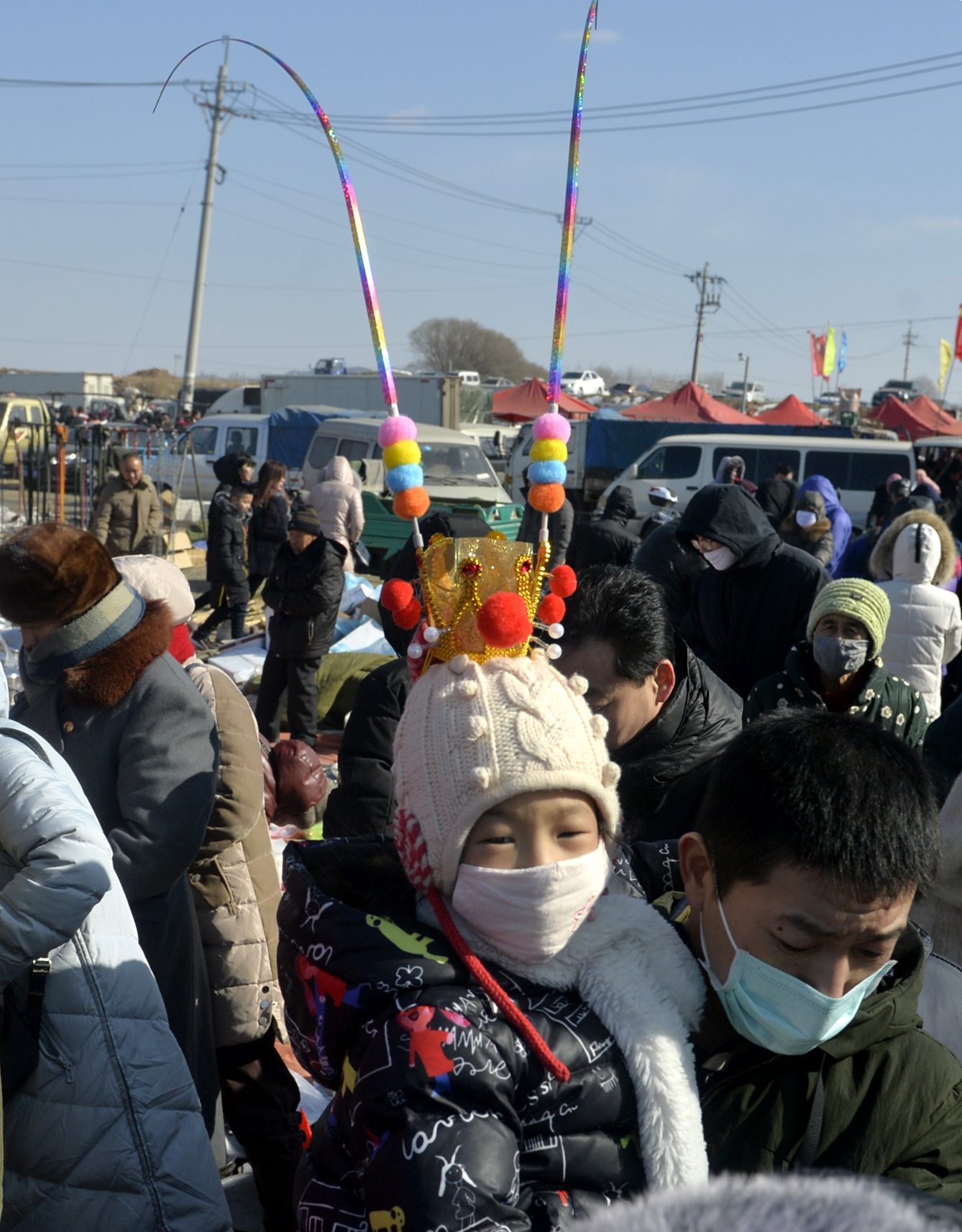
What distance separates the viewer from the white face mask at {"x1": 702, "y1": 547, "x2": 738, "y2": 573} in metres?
4.65

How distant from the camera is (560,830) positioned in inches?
58.2

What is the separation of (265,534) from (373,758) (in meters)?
7.51

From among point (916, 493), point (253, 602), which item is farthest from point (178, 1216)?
point (916, 493)

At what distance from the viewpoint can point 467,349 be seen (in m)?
81.9

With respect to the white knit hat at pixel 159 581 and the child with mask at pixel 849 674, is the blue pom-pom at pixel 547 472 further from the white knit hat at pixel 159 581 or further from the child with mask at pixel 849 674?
the child with mask at pixel 849 674

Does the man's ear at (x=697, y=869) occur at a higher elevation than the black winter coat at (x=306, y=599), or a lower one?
higher

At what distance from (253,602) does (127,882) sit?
8832 millimetres

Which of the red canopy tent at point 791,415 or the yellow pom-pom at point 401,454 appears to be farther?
the red canopy tent at point 791,415

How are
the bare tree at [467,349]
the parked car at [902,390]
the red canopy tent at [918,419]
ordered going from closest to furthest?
the red canopy tent at [918,419] < the parked car at [902,390] < the bare tree at [467,349]

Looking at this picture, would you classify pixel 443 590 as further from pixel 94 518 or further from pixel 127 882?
pixel 94 518

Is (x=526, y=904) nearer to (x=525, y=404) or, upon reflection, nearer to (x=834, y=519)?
(x=834, y=519)

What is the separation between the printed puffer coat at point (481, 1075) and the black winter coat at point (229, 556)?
27.8 feet

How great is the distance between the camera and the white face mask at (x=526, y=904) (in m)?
1.38

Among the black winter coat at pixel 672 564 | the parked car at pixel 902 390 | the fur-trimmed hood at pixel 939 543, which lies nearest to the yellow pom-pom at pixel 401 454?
the black winter coat at pixel 672 564
